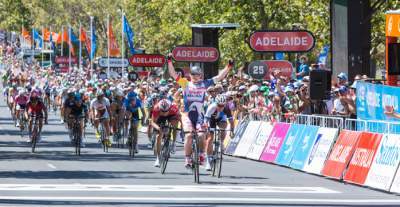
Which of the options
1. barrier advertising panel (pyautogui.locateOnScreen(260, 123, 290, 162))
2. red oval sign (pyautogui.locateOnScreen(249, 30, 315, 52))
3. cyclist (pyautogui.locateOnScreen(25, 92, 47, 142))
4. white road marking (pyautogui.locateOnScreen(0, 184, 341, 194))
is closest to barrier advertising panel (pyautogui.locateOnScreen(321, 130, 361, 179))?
white road marking (pyautogui.locateOnScreen(0, 184, 341, 194))

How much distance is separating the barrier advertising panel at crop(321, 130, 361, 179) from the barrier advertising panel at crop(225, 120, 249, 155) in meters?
7.00

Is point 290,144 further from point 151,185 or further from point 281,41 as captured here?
point 151,185

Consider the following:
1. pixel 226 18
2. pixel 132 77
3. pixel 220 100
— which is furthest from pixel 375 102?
pixel 132 77

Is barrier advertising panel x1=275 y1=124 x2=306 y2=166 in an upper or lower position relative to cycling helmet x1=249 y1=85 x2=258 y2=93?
lower

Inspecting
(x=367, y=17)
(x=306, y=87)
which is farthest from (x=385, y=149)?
(x=367, y=17)

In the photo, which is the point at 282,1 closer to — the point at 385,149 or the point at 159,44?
the point at 159,44

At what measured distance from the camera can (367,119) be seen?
2442 centimetres

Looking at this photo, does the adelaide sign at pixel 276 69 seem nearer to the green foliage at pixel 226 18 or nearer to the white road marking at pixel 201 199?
the green foliage at pixel 226 18

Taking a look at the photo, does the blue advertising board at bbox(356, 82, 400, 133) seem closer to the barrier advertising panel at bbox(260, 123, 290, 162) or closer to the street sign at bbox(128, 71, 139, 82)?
the barrier advertising panel at bbox(260, 123, 290, 162)

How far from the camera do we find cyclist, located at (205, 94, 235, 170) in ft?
76.9

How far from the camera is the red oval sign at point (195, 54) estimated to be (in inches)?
1492

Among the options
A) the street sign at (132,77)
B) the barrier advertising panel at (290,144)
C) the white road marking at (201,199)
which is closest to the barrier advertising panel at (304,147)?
the barrier advertising panel at (290,144)

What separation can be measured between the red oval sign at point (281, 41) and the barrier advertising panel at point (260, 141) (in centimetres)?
301

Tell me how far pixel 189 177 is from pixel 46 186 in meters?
3.50
